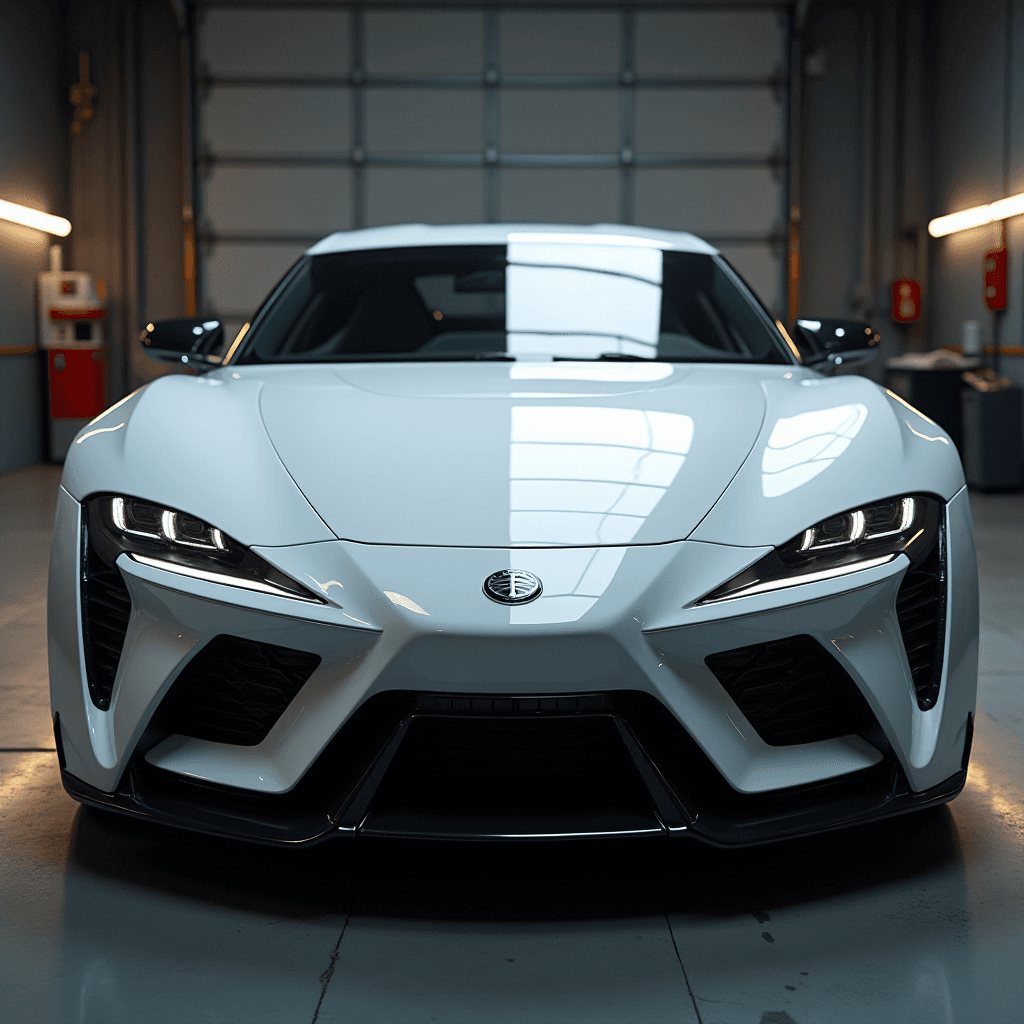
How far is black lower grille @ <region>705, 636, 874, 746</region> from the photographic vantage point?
1.57m

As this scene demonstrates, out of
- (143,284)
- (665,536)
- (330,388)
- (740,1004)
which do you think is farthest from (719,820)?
(143,284)

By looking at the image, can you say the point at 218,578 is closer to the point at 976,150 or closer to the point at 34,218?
the point at 34,218

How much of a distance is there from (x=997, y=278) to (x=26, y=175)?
796 cm

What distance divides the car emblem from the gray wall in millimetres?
8595

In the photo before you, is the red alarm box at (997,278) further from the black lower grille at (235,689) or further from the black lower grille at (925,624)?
the black lower grille at (235,689)

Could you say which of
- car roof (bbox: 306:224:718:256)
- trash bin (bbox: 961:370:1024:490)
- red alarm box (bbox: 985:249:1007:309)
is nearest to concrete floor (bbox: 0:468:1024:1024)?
car roof (bbox: 306:224:718:256)

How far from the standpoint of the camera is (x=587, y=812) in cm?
158

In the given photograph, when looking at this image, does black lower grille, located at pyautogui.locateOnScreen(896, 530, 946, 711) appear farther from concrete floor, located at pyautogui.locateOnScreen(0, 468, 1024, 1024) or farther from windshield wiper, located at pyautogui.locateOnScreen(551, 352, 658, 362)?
windshield wiper, located at pyautogui.locateOnScreen(551, 352, 658, 362)

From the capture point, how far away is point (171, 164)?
1029 centimetres

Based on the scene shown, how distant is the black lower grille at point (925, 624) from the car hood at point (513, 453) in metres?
0.32

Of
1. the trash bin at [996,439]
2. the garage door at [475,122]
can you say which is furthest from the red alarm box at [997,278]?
the garage door at [475,122]

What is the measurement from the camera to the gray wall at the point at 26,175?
9.16 m

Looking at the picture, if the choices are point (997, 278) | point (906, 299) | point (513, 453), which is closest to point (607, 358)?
point (513, 453)

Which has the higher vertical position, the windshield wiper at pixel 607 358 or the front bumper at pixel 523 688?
the windshield wiper at pixel 607 358
